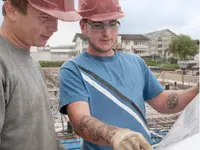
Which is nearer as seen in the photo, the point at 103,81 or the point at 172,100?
the point at 103,81

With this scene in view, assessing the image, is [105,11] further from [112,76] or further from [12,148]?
[12,148]

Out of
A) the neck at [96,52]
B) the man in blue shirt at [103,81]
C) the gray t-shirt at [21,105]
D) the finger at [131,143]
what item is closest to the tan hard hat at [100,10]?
the man in blue shirt at [103,81]

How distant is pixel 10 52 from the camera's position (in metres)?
1.47

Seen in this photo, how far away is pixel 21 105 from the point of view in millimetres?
1408

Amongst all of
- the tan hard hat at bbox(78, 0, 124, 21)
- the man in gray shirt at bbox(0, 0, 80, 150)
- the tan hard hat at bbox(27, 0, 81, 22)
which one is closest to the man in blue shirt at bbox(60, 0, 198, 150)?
the tan hard hat at bbox(78, 0, 124, 21)

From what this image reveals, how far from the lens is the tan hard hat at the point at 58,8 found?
151cm

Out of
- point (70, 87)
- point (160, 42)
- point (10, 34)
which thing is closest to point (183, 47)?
point (160, 42)

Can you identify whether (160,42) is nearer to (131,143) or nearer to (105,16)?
(105,16)

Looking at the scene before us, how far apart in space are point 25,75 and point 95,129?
45 cm

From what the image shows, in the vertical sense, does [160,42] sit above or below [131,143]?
above

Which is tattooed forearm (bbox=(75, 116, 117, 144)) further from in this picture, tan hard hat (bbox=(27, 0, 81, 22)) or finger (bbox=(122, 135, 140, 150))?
tan hard hat (bbox=(27, 0, 81, 22))

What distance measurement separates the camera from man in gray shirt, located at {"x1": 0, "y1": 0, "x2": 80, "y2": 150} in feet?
4.54

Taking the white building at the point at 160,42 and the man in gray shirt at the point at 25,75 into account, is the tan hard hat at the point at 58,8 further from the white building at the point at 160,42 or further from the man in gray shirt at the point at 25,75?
the white building at the point at 160,42

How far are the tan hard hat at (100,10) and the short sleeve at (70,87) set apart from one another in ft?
1.22
